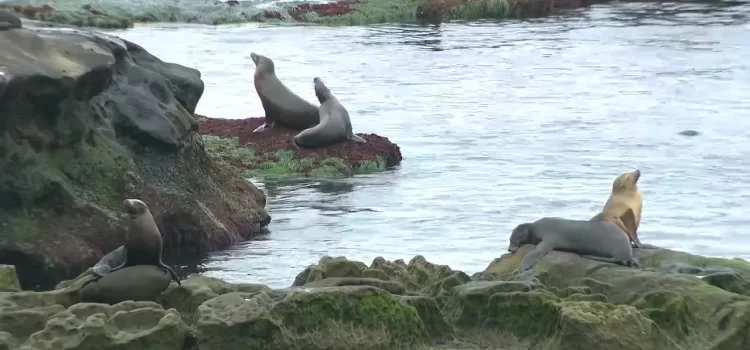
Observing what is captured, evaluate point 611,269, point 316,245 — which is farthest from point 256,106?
point 611,269

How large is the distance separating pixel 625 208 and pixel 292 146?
924 centimetres

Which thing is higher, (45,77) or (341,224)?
(45,77)

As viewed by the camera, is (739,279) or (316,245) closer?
(739,279)

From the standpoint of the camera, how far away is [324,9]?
4894 cm

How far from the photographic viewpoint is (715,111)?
24266 mm

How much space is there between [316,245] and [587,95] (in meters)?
15.3

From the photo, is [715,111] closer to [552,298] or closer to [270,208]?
[270,208]

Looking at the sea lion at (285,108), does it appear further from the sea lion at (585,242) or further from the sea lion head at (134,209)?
the sea lion head at (134,209)

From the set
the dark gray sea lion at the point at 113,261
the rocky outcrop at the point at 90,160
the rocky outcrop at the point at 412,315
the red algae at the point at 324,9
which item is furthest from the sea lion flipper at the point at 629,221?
the red algae at the point at 324,9

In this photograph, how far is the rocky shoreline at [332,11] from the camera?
47094mm

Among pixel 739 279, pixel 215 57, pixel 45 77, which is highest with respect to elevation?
pixel 45 77

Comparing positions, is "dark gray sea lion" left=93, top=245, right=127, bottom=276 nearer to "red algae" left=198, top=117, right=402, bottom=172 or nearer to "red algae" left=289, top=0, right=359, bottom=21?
"red algae" left=198, top=117, right=402, bottom=172

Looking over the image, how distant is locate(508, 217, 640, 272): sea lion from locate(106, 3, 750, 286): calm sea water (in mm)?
2867

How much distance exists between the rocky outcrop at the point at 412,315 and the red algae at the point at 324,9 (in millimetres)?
39937
